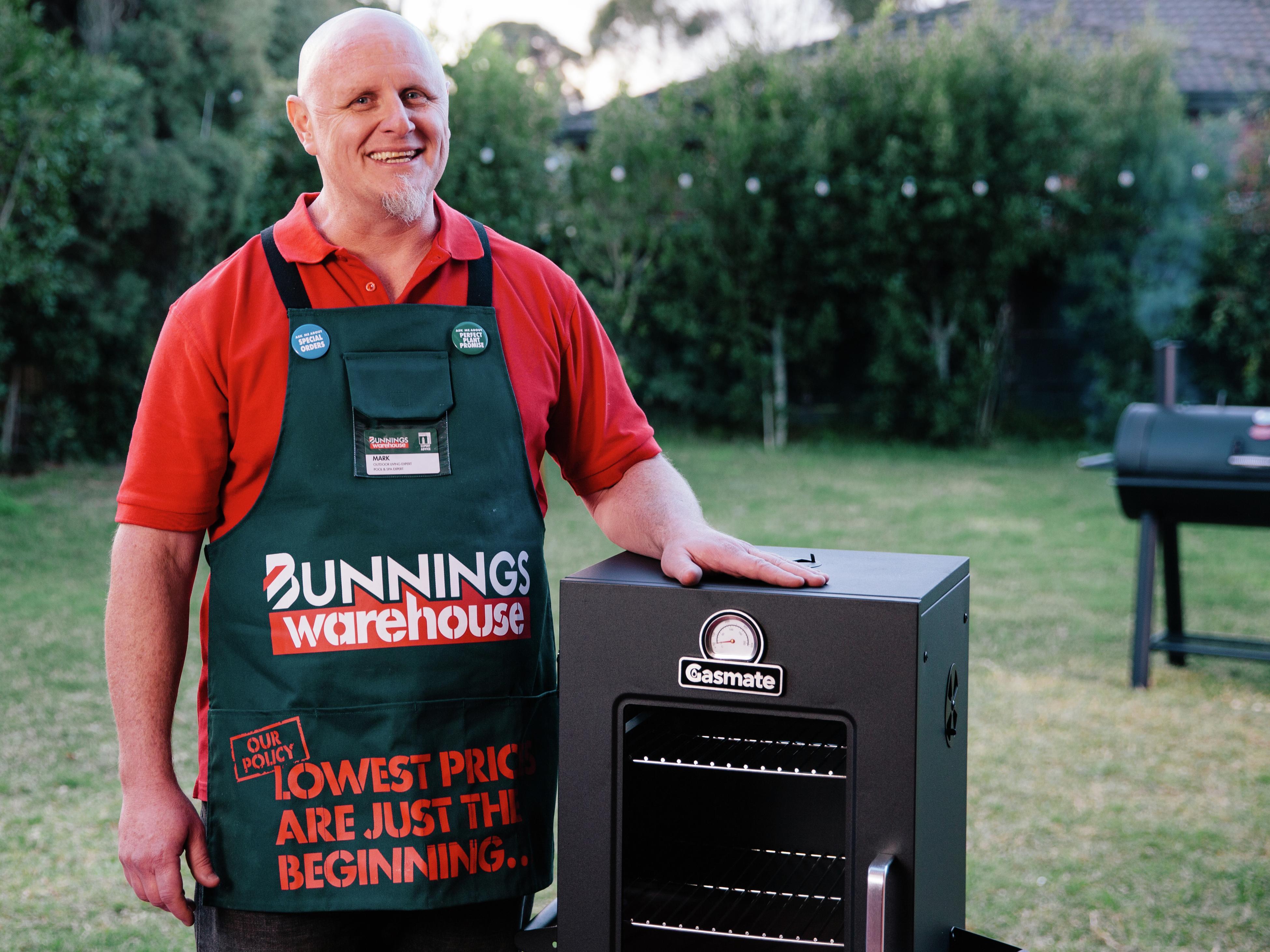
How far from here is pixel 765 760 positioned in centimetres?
152

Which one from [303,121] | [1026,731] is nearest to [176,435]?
[303,121]

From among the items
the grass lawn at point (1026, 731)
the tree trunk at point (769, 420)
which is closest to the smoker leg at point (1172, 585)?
the grass lawn at point (1026, 731)

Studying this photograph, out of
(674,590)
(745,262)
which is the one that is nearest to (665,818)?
(674,590)

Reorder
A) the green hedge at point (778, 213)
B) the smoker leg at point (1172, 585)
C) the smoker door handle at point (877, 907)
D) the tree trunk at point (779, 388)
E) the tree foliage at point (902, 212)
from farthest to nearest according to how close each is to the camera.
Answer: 1. the tree trunk at point (779, 388)
2. the tree foliage at point (902, 212)
3. the green hedge at point (778, 213)
4. the smoker leg at point (1172, 585)
5. the smoker door handle at point (877, 907)

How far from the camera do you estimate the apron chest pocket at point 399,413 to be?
1519 millimetres

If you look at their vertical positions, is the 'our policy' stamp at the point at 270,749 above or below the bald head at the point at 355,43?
below

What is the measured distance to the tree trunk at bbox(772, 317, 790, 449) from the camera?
12.3 m

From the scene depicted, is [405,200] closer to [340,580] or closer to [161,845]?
[340,580]

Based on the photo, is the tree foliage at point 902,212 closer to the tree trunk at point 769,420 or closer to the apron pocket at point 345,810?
the tree trunk at point 769,420

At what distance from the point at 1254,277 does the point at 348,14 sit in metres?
11.2

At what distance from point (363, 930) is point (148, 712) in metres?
0.39

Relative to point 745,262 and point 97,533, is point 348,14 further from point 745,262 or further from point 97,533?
point 745,262

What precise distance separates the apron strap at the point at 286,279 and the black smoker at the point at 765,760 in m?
0.51

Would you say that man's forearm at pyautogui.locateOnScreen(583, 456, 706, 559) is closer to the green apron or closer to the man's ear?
the green apron
